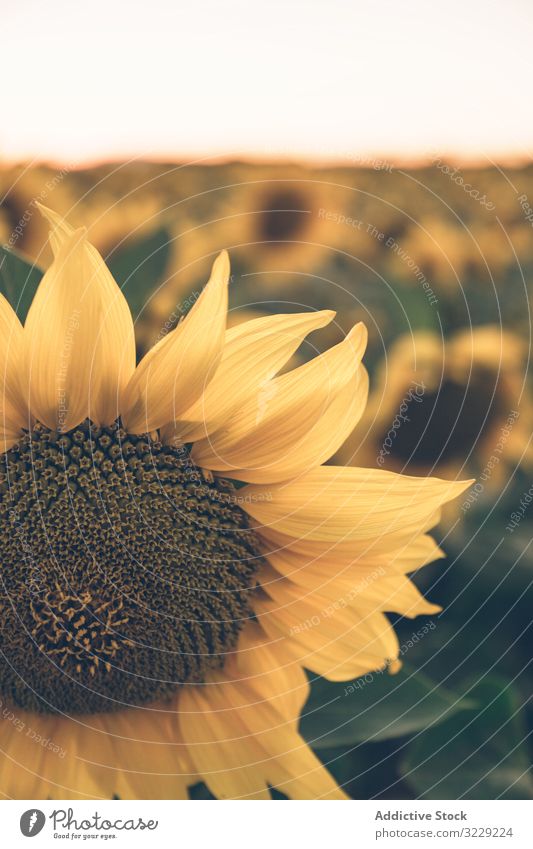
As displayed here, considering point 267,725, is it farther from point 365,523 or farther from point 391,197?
point 391,197

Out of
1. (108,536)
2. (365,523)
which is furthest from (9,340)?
(365,523)

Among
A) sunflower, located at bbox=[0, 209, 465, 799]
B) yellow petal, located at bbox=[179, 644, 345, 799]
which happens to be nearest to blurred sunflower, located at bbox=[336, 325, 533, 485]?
sunflower, located at bbox=[0, 209, 465, 799]

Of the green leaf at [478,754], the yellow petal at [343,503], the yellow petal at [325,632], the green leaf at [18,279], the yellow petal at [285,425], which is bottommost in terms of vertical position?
the green leaf at [478,754]

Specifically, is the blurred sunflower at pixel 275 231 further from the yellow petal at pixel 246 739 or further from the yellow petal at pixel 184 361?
the yellow petal at pixel 246 739

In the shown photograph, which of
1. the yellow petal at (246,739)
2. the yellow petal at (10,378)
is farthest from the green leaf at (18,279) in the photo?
the yellow petal at (246,739)

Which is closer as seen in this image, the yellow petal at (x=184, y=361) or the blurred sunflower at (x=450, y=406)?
the yellow petal at (x=184, y=361)
